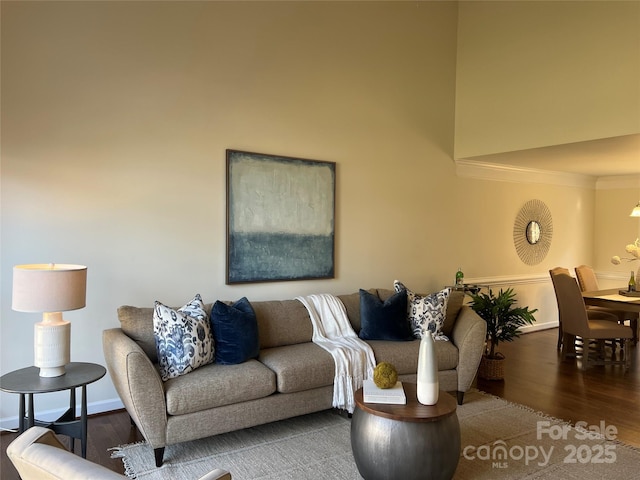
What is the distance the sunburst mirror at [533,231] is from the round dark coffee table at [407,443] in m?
4.42

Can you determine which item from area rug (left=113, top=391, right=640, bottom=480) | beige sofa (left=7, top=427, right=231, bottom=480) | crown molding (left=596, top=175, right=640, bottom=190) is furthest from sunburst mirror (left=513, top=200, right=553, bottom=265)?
beige sofa (left=7, top=427, right=231, bottom=480)

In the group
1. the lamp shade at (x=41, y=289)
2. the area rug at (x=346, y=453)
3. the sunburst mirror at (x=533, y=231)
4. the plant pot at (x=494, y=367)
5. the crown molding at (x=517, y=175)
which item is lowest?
the area rug at (x=346, y=453)

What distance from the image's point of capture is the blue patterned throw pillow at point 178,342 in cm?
306

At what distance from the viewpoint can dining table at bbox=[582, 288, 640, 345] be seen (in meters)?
4.84

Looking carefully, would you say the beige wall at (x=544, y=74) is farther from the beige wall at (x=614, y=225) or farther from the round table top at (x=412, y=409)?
the beige wall at (x=614, y=225)

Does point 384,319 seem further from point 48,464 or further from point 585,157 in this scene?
point 585,157

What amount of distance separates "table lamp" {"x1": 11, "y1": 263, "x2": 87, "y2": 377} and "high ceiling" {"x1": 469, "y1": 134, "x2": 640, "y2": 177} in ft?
14.1

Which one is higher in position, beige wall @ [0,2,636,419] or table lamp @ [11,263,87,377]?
beige wall @ [0,2,636,419]

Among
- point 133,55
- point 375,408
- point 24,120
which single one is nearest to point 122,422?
point 375,408

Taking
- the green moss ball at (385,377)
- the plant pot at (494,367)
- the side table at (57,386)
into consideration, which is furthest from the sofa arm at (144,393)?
the plant pot at (494,367)

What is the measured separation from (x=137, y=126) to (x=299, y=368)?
2.15 metres

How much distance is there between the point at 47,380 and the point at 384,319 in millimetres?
2423

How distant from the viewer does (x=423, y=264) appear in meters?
5.48
